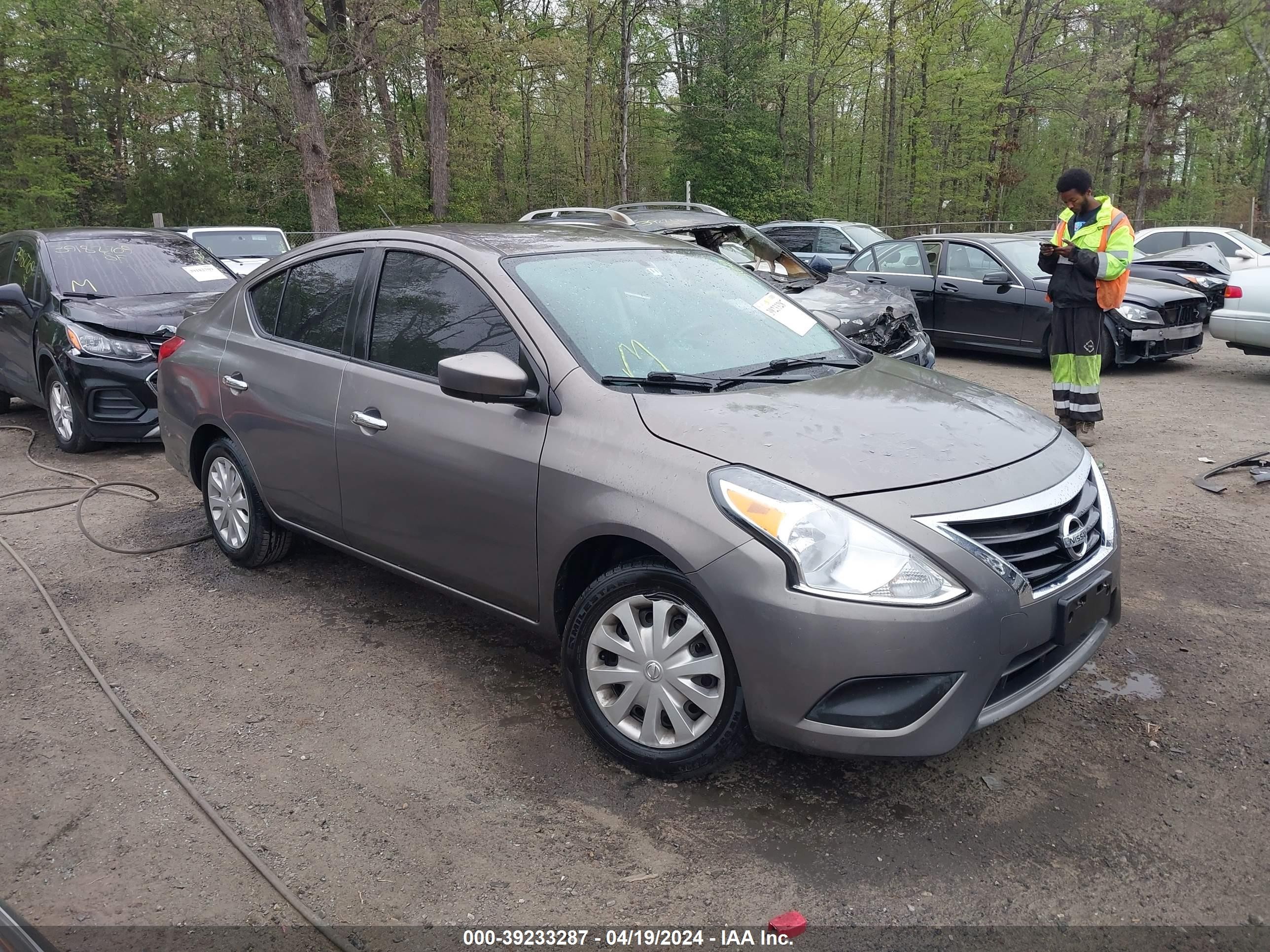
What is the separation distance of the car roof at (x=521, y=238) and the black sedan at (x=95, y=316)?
3.49 meters

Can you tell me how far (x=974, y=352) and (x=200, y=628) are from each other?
10479 millimetres

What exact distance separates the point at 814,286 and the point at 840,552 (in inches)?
265

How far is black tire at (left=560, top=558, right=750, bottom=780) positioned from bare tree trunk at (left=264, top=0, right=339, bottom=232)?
15664mm

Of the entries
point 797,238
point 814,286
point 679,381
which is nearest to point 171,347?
point 679,381

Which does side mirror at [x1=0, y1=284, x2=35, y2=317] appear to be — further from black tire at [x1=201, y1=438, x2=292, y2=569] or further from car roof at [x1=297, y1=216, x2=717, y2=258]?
car roof at [x1=297, y1=216, x2=717, y2=258]

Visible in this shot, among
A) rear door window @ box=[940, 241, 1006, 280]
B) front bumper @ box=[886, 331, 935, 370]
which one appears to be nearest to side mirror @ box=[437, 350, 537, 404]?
front bumper @ box=[886, 331, 935, 370]

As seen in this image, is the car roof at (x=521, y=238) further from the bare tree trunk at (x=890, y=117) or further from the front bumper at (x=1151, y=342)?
the bare tree trunk at (x=890, y=117)

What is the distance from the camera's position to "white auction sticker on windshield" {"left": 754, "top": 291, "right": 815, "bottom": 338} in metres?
4.16

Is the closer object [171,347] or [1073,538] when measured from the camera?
[1073,538]

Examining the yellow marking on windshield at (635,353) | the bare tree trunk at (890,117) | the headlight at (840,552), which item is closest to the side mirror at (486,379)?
the yellow marking on windshield at (635,353)

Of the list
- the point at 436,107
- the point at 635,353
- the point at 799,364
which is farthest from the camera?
the point at 436,107

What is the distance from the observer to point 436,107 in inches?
880

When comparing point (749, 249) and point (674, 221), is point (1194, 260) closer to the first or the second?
point (749, 249)

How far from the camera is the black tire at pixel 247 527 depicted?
4828 millimetres
